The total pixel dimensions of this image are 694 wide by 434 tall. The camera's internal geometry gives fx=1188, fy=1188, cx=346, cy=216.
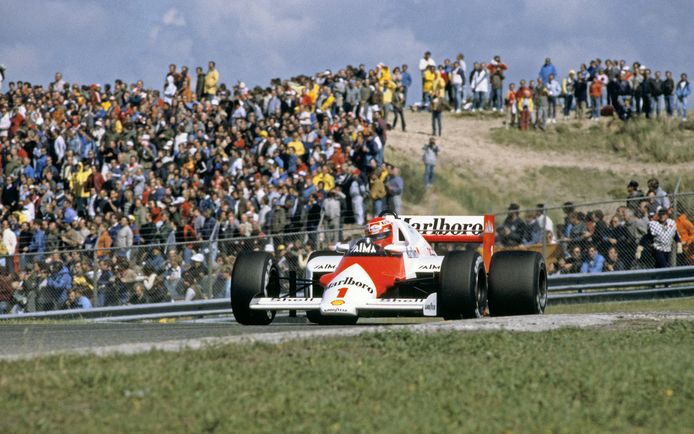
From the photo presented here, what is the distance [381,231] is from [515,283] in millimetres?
1852

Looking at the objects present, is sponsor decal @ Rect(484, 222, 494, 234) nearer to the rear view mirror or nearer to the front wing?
the rear view mirror

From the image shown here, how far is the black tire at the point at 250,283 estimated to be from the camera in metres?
15.1

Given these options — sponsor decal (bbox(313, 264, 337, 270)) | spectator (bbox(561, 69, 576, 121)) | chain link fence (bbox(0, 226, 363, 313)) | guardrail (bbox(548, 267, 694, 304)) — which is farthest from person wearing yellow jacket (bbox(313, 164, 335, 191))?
spectator (bbox(561, 69, 576, 121))

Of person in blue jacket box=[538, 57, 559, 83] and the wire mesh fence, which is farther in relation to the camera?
person in blue jacket box=[538, 57, 559, 83]

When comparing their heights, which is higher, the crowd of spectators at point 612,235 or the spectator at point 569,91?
the spectator at point 569,91

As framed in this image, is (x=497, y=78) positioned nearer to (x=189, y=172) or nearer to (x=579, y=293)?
(x=189, y=172)

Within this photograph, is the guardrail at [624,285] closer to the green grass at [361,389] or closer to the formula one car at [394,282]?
the formula one car at [394,282]

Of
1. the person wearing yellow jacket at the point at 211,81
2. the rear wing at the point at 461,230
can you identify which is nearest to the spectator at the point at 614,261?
the rear wing at the point at 461,230

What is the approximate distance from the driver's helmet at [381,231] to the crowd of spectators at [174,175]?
4.48 metres

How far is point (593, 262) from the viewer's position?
66.1 feet

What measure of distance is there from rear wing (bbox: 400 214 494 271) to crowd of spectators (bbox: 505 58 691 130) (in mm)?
18883

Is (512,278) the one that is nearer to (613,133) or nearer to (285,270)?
(285,270)

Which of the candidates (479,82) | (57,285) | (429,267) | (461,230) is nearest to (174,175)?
(57,285)

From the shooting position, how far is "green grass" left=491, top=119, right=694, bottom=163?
3969 centimetres
